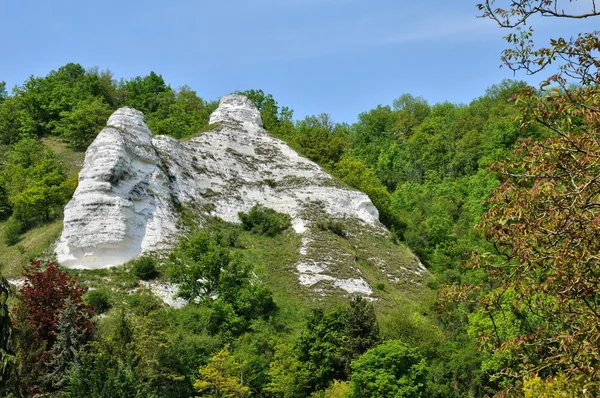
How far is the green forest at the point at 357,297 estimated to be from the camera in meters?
6.62

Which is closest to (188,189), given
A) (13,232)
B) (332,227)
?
(332,227)

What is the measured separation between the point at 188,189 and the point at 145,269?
1097cm

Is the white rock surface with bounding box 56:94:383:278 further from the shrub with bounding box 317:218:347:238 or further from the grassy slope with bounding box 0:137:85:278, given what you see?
the grassy slope with bounding box 0:137:85:278

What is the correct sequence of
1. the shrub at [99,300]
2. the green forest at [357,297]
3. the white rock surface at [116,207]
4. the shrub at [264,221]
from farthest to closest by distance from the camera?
the shrub at [264,221] < the white rock surface at [116,207] < the shrub at [99,300] < the green forest at [357,297]

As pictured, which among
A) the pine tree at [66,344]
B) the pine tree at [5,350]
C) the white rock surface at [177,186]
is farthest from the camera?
the white rock surface at [177,186]

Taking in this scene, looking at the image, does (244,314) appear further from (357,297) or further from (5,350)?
(5,350)

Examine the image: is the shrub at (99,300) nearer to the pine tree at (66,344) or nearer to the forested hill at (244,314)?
the forested hill at (244,314)

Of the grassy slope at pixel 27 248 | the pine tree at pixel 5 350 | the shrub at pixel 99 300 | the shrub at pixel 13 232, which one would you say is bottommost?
the pine tree at pixel 5 350

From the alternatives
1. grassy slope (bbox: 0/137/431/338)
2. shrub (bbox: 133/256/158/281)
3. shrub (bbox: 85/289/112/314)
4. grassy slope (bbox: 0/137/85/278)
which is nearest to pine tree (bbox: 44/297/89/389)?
shrub (bbox: 85/289/112/314)

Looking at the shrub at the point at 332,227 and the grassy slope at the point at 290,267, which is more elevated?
the shrub at the point at 332,227

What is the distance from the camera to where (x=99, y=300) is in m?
28.6

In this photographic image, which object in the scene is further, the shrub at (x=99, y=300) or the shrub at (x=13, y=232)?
the shrub at (x=13, y=232)

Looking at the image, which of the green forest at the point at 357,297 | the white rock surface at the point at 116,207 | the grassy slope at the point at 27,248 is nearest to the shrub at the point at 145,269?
the green forest at the point at 357,297

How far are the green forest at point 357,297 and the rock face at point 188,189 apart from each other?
173 cm
